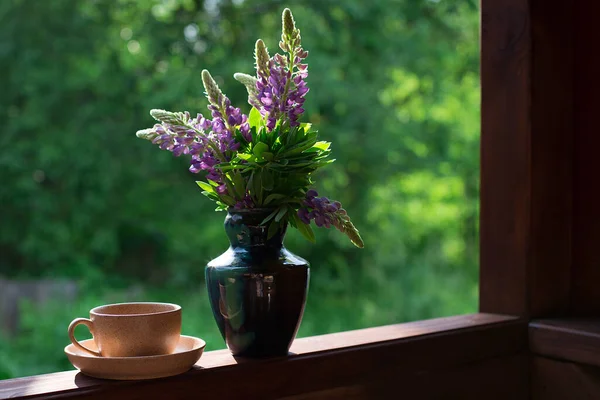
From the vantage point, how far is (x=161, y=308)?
104cm

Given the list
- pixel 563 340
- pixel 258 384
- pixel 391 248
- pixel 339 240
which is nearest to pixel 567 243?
pixel 563 340

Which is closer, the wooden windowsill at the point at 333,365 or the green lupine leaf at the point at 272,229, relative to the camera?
the wooden windowsill at the point at 333,365

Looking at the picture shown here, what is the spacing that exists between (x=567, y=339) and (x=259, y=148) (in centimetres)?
78

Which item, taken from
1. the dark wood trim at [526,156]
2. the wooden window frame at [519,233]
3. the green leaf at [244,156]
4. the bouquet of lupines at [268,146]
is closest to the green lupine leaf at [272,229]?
the bouquet of lupines at [268,146]

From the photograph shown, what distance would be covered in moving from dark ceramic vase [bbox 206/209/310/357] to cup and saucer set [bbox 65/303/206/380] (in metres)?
0.08

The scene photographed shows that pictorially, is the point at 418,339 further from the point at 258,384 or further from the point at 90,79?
the point at 90,79

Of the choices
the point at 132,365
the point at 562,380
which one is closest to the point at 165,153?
the point at 562,380

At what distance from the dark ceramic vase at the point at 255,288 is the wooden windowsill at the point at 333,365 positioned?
0.12 feet

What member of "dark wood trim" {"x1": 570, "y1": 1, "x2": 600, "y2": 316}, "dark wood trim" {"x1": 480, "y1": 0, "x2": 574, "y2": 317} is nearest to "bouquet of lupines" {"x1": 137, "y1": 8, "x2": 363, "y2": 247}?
"dark wood trim" {"x1": 480, "y1": 0, "x2": 574, "y2": 317}

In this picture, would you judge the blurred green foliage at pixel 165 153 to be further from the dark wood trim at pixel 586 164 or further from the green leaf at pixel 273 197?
the green leaf at pixel 273 197

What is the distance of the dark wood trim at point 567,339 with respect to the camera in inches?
53.2

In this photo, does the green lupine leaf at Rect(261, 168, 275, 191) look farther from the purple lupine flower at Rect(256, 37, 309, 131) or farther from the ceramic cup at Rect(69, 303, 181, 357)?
the ceramic cup at Rect(69, 303, 181, 357)

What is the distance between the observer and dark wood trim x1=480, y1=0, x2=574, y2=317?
147 centimetres

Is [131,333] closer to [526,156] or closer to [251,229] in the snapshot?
[251,229]
